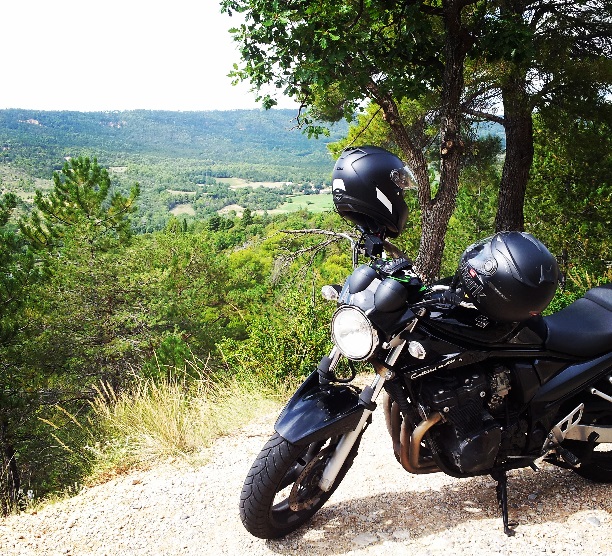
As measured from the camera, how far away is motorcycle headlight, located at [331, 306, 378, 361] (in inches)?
95.0

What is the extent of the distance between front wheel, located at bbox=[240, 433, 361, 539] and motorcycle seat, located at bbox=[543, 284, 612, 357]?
1.19m

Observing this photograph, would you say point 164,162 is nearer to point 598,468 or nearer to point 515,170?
point 515,170

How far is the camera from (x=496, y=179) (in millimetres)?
12117

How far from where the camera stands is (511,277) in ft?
7.96

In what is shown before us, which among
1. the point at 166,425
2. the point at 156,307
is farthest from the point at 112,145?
the point at 166,425

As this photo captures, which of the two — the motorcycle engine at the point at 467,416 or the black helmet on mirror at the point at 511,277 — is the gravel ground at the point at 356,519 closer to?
the motorcycle engine at the point at 467,416

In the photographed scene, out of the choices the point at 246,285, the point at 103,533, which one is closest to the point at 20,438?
the point at 103,533

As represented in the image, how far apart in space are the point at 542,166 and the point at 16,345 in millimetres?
13702

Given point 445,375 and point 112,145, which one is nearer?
point 445,375

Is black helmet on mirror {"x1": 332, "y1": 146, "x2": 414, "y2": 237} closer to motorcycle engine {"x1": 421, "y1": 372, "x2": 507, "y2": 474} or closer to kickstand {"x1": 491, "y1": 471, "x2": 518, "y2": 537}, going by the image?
motorcycle engine {"x1": 421, "y1": 372, "x2": 507, "y2": 474}

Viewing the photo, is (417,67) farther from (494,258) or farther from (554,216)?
(554,216)

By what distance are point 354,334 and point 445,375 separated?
1.92 feet

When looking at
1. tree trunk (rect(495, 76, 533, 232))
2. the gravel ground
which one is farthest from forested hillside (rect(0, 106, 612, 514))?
the gravel ground

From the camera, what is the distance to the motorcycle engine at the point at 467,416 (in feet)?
8.88
